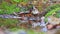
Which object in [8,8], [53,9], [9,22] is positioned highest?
[8,8]

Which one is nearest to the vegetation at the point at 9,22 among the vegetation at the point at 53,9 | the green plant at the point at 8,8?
the green plant at the point at 8,8

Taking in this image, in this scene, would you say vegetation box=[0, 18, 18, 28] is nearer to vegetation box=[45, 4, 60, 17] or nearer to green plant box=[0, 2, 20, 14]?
green plant box=[0, 2, 20, 14]

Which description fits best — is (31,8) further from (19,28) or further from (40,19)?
(19,28)

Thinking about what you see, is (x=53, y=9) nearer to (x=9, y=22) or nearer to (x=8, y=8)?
(x=8, y=8)

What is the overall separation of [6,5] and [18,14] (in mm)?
515

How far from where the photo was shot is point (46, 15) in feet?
17.2

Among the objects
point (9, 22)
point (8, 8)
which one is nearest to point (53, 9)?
point (8, 8)

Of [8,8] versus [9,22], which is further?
[8,8]

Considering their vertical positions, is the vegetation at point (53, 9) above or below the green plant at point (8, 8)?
below

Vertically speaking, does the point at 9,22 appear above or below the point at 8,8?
below

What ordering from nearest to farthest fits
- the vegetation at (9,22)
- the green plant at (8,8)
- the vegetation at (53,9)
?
the vegetation at (9,22), the vegetation at (53,9), the green plant at (8,8)

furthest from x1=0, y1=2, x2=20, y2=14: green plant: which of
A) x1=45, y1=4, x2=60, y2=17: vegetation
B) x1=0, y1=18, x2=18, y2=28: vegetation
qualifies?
x1=45, y1=4, x2=60, y2=17: vegetation

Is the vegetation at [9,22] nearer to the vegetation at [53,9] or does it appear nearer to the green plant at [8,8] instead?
the green plant at [8,8]

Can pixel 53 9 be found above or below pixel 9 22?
above
